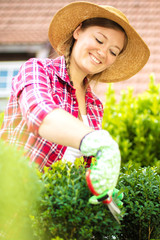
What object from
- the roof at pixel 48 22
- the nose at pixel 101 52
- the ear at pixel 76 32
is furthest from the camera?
the roof at pixel 48 22

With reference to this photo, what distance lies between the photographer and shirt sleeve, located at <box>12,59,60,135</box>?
1.64m

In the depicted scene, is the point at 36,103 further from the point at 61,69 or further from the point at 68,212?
the point at 61,69

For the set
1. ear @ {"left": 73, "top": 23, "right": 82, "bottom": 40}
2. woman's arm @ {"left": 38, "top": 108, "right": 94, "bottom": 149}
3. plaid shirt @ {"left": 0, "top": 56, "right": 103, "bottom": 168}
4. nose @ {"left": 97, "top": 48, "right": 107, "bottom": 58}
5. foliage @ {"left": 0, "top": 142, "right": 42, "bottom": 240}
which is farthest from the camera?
ear @ {"left": 73, "top": 23, "right": 82, "bottom": 40}

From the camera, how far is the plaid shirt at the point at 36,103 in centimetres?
170

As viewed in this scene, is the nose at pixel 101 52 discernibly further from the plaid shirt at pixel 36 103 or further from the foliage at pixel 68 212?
the foliage at pixel 68 212

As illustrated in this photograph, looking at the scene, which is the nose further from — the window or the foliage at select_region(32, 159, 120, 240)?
the window

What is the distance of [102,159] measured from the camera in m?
1.48

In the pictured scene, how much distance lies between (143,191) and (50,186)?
0.59 m

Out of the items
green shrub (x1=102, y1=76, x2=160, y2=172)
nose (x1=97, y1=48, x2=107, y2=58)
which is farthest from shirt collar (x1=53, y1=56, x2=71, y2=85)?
green shrub (x1=102, y1=76, x2=160, y2=172)

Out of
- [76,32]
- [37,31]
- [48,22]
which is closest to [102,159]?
[76,32]

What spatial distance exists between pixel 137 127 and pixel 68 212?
9.83ft

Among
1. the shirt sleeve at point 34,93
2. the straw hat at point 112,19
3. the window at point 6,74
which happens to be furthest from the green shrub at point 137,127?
the window at point 6,74

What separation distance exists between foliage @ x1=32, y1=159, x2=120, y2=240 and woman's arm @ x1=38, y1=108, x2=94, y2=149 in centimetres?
19

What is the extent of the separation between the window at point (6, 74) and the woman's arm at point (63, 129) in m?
6.51
